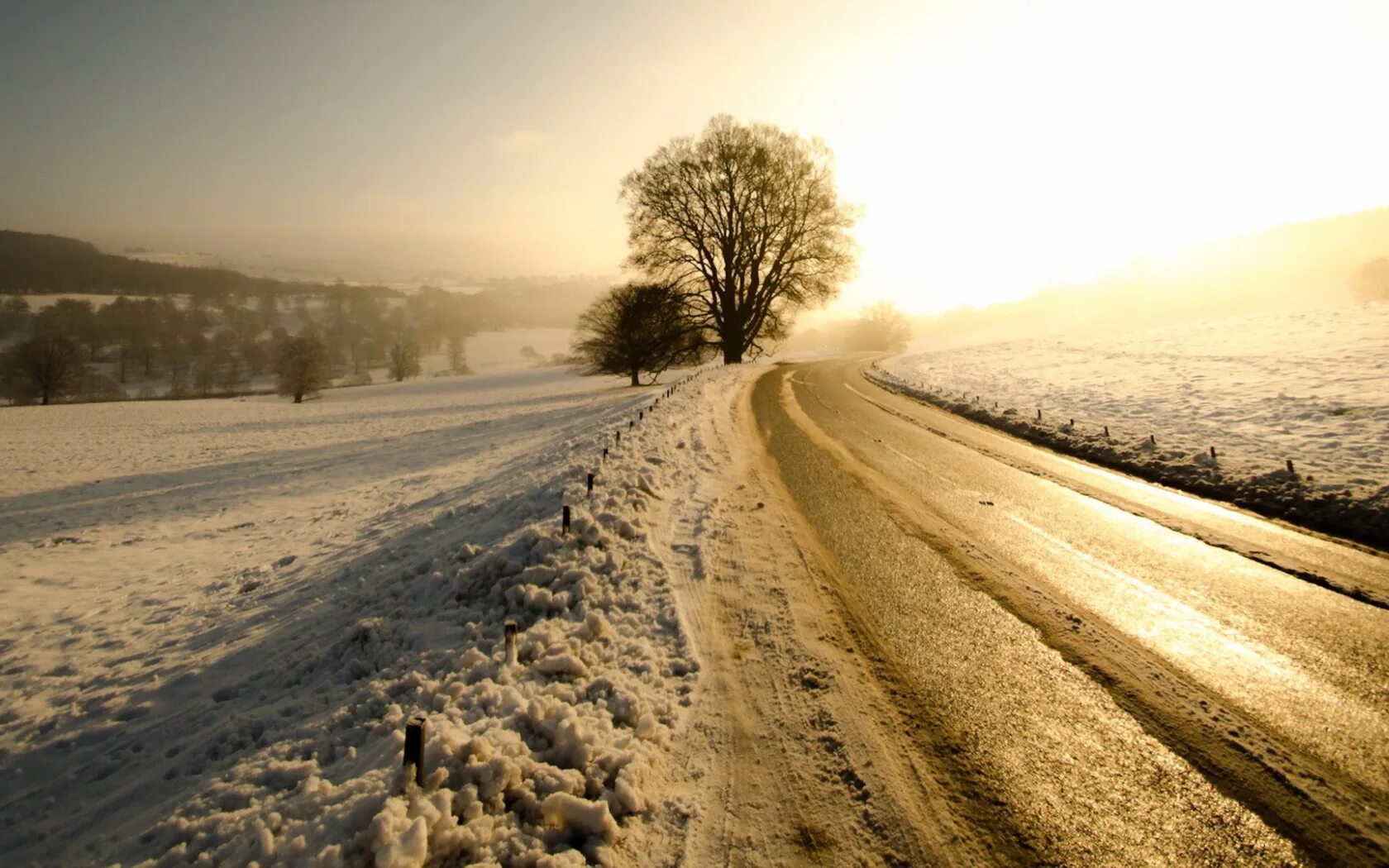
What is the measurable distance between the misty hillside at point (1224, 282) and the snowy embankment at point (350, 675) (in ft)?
318

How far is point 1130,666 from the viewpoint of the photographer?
415 centimetres

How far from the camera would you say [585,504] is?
7.62 meters

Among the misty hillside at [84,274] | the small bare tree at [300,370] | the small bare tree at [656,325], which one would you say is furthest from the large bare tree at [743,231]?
the misty hillside at [84,274]

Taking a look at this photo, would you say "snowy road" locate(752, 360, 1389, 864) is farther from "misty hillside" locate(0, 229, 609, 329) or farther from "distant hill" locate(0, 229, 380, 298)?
"distant hill" locate(0, 229, 380, 298)

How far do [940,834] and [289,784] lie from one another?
3827mm

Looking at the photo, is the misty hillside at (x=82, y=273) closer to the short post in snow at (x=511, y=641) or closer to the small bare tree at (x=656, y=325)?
the small bare tree at (x=656, y=325)

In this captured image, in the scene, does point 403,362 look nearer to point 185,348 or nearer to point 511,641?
point 185,348

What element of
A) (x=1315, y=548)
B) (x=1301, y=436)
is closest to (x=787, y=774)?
(x=1315, y=548)

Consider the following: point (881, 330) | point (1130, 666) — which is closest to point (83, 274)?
point (881, 330)

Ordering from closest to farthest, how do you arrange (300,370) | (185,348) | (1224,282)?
(300,370), (1224,282), (185,348)

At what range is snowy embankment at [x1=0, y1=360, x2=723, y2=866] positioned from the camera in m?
3.05

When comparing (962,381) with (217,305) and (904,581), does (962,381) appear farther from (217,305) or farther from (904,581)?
(217,305)

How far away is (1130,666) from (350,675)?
6.23 m

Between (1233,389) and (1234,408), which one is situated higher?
(1233,389)
